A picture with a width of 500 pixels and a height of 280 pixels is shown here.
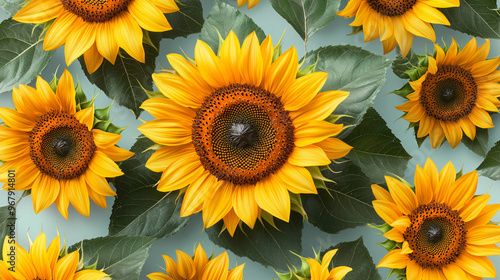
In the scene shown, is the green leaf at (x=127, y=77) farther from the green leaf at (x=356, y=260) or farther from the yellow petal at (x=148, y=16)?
the green leaf at (x=356, y=260)

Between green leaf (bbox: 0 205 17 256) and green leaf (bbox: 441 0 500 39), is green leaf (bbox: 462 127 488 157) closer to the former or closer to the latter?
green leaf (bbox: 441 0 500 39)

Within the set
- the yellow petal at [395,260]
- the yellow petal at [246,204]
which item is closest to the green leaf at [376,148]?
the yellow petal at [395,260]

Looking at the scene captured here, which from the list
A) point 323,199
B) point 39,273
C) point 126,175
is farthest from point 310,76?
point 39,273

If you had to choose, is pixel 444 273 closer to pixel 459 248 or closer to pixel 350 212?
pixel 459 248

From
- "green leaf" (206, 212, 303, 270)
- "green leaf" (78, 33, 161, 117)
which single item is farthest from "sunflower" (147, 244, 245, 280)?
"green leaf" (78, 33, 161, 117)

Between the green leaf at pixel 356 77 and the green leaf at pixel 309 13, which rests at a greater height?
the green leaf at pixel 309 13

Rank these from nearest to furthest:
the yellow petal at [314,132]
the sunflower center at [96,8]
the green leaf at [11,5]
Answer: the yellow petal at [314,132], the sunflower center at [96,8], the green leaf at [11,5]

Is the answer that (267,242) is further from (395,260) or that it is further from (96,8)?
(96,8)
